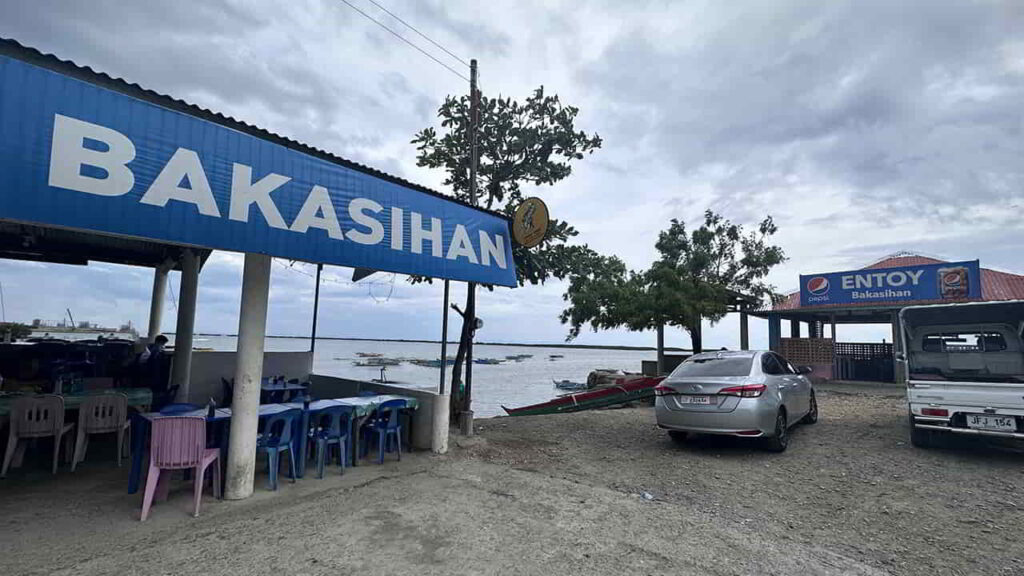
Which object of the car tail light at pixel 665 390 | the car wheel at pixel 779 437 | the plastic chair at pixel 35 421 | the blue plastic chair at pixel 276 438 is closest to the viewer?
the blue plastic chair at pixel 276 438

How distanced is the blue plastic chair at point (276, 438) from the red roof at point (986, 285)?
20.1m

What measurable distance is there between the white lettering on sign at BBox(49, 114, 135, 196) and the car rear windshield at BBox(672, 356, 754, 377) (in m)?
7.48

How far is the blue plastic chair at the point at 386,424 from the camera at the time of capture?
22.1ft

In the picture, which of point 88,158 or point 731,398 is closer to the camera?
point 88,158

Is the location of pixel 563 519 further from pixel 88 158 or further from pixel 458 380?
pixel 458 380

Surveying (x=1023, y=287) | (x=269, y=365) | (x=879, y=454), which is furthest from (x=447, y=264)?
(x=1023, y=287)

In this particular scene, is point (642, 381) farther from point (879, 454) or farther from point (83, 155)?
point (83, 155)

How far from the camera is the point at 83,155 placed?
390 cm

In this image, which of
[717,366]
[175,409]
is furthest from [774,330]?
[175,409]

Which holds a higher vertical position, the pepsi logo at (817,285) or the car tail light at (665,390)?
the pepsi logo at (817,285)

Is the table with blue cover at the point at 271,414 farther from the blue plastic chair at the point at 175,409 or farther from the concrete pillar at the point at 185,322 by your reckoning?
the concrete pillar at the point at 185,322

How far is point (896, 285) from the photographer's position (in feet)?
59.0

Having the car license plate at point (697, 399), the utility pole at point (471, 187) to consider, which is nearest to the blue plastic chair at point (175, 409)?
the utility pole at point (471, 187)

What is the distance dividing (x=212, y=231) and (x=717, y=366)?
23.7 ft
